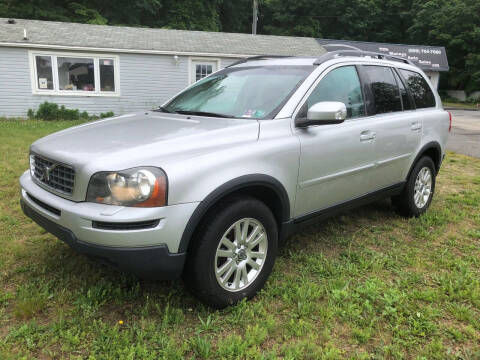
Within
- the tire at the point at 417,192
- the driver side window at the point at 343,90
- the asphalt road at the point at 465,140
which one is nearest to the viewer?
the driver side window at the point at 343,90

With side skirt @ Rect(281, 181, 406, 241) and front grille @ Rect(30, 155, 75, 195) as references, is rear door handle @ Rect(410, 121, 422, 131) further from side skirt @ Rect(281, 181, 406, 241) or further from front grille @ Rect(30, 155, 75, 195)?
front grille @ Rect(30, 155, 75, 195)

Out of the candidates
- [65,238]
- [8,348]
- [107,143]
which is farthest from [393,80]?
[8,348]

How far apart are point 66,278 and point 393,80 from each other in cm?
375

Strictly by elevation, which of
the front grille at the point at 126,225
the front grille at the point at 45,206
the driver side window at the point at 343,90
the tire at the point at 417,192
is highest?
the driver side window at the point at 343,90

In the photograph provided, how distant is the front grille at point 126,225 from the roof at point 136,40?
1368cm

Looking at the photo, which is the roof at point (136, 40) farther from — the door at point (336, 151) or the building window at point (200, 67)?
the door at point (336, 151)

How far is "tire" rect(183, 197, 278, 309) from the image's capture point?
2525mm

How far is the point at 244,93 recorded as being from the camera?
A: 351 centimetres

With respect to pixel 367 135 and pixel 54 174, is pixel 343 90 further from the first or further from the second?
pixel 54 174

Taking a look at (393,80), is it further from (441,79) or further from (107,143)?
(441,79)

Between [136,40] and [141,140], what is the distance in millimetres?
14435

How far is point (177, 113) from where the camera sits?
360cm

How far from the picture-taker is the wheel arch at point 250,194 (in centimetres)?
241

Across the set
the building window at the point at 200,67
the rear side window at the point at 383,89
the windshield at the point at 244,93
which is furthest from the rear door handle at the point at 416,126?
the building window at the point at 200,67
